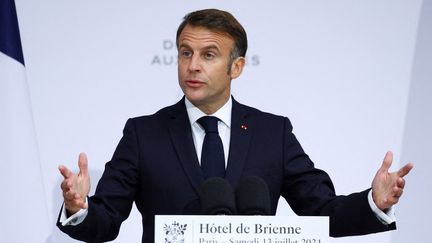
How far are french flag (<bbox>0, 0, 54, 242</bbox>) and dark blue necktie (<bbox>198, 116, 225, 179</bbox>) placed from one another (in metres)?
0.96

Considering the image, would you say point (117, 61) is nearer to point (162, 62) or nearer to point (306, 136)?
point (162, 62)

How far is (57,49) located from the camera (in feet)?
11.8

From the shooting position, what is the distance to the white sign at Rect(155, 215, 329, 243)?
202 cm

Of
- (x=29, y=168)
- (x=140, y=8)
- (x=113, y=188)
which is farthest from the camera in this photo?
(x=140, y=8)

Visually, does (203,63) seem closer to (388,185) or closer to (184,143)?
(184,143)

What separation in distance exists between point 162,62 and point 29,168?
2.56 feet

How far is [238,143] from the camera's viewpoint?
2.87m

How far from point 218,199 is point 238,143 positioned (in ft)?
2.36

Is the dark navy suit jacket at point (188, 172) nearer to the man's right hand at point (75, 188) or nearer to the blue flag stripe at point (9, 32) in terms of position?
the man's right hand at point (75, 188)

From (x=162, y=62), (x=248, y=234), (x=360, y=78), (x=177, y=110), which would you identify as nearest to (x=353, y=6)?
(x=360, y=78)

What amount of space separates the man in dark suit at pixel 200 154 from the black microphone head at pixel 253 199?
0.51m

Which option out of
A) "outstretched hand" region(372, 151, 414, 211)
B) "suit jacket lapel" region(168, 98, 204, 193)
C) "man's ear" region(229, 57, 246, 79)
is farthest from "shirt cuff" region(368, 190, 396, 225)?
"man's ear" region(229, 57, 246, 79)

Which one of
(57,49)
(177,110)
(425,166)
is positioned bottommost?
(425,166)

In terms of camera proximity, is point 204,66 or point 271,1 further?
point 271,1
